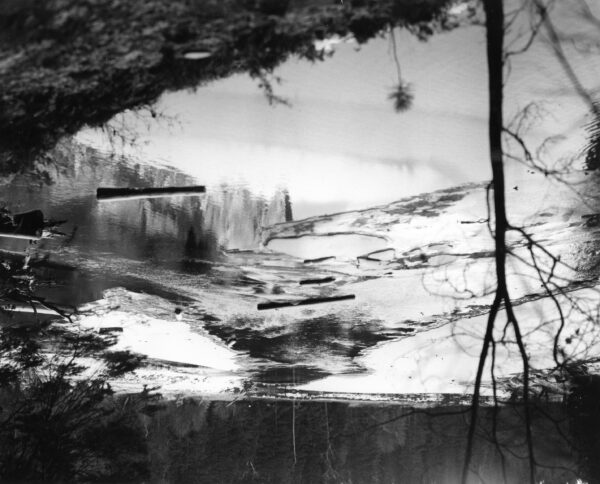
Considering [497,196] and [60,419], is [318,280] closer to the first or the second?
[497,196]

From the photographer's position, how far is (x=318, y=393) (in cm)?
265

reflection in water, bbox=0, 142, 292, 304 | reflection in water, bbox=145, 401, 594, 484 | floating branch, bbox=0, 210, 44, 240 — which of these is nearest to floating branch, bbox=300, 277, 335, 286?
reflection in water, bbox=0, 142, 292, 304

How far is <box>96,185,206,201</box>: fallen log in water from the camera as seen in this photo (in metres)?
1.80

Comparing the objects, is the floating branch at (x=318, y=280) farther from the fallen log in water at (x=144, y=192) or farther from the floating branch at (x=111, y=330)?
the floating branch at (x=111, y=330)

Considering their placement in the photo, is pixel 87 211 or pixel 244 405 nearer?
pixel 87 211

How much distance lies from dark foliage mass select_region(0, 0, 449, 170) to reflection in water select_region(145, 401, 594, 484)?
165cm

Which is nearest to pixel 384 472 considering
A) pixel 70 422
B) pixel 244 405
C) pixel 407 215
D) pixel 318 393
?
pixel 318 393

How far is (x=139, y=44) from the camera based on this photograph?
1517 millimetres

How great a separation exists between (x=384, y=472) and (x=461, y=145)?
1655mm

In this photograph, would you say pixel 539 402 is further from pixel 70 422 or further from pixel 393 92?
pixel 70 422

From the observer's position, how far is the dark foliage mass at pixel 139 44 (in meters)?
1.45

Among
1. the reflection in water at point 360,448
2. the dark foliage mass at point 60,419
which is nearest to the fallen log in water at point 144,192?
the dark foliage mass at point 60,419

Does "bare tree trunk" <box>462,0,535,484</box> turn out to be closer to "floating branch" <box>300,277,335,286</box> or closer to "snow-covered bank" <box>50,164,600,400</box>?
"snow-covered bank" <box>50,164,600,400</box>

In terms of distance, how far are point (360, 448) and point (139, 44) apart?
205 centimetres
